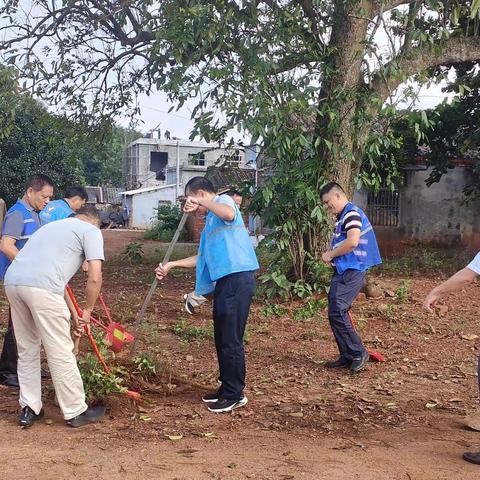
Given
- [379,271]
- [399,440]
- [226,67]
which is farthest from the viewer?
[379,271]

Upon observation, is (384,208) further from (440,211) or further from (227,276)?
(227,276)

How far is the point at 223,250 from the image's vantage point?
473 centimetres

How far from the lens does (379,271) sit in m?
11.1

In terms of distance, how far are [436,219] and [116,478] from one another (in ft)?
41.2

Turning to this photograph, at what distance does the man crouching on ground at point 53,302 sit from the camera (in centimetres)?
425

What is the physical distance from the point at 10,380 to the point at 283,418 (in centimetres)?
236

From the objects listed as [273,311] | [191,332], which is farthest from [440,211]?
[191,332]

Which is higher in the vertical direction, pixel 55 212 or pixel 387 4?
pixel 387 4

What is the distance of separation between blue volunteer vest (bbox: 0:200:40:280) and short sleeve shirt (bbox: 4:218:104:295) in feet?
3.09

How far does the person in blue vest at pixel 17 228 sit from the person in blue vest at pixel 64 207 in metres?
0.28

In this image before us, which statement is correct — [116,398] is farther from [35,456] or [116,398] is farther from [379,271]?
[379,271]

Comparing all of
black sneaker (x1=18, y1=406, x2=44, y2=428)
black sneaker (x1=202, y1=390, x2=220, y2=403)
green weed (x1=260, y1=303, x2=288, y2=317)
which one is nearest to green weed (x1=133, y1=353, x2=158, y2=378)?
black sneaker (x1=202, y1=390, x2=220, y2=403)

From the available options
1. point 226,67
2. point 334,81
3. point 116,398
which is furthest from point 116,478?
point 334,81

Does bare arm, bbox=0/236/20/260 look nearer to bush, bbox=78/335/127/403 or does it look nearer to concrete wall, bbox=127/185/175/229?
bush, bbox=78/335/127/403
